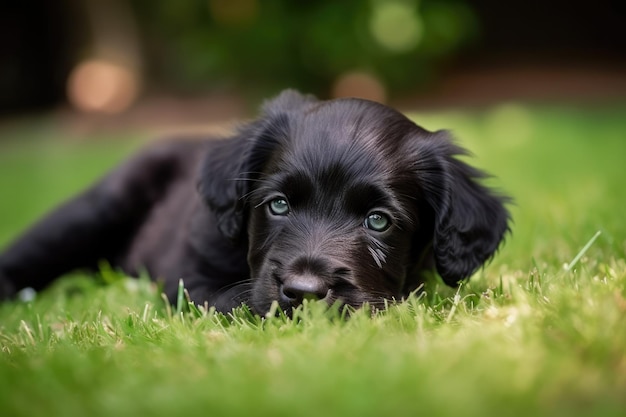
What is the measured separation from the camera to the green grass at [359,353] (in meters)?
1.68

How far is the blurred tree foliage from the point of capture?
10.7m

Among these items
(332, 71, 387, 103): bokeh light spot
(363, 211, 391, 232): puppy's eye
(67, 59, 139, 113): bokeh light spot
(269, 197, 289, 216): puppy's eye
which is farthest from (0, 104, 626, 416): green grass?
(67, 59, 139, 113): bokeh light spot

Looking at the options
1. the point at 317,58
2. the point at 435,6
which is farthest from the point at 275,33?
the point at 435,6

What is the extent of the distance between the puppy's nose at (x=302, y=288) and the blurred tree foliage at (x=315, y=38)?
8.69 m

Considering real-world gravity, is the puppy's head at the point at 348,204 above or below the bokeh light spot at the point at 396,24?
below

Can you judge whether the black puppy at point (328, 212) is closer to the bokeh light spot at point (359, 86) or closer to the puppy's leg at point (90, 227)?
the puppy's leg at point (90, 227)

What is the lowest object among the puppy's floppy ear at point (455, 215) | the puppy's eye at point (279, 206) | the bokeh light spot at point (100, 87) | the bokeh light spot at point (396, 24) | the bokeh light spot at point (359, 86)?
the bokeh light spot at point (100, 87)

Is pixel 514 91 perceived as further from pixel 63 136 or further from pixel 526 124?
pixel 63 136

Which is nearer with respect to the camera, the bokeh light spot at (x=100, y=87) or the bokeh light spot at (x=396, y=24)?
the bokeh light spot at (x=396, y=24)

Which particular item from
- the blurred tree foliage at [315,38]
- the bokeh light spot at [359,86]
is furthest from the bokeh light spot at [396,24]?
the bokeh light spot at [359,86]

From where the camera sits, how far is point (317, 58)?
37.1ft

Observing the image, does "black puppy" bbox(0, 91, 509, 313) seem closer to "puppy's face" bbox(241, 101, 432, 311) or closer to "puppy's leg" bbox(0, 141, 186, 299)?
"puppy's face" bbox(241, 101, 432, 311)

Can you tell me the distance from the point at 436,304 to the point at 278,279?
600 millimetres

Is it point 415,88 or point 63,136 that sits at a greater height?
point 415,88
